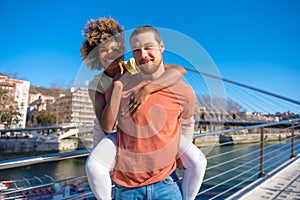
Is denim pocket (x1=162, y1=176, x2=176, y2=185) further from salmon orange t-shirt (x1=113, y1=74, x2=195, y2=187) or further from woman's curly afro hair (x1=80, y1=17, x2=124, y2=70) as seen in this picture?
woman's curly afro hair (x1=80, y1=17, x2=124, y2=70)

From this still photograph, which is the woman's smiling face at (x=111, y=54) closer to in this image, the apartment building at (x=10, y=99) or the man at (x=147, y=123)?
the man at (x=147, y=123)

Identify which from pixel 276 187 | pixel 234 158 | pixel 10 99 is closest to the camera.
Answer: pixel 276 187

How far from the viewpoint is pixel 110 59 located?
18.3 inches

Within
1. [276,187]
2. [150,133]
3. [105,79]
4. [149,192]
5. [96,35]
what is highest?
[96,35]

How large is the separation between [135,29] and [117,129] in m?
0.22

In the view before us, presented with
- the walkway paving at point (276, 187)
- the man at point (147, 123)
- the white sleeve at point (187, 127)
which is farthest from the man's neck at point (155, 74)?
the walkway paving at point (276, 187)

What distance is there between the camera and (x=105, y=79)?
0.47 meters

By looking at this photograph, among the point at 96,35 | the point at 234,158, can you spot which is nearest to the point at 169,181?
the point at 96,35

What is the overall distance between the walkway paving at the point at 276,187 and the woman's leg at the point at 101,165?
3.84 ft

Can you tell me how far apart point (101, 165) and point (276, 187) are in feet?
5.28

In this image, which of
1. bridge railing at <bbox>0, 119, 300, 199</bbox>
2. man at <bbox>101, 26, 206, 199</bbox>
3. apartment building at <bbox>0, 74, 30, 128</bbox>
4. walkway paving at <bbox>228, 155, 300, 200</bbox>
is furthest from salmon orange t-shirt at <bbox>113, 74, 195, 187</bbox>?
apartment building at <bbox>0, 74, 30, 128</bbox>

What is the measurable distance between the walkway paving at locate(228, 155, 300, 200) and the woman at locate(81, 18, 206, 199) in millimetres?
1190

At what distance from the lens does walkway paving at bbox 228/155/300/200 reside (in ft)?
4.81

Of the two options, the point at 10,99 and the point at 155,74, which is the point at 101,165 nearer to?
the point at 155,74
